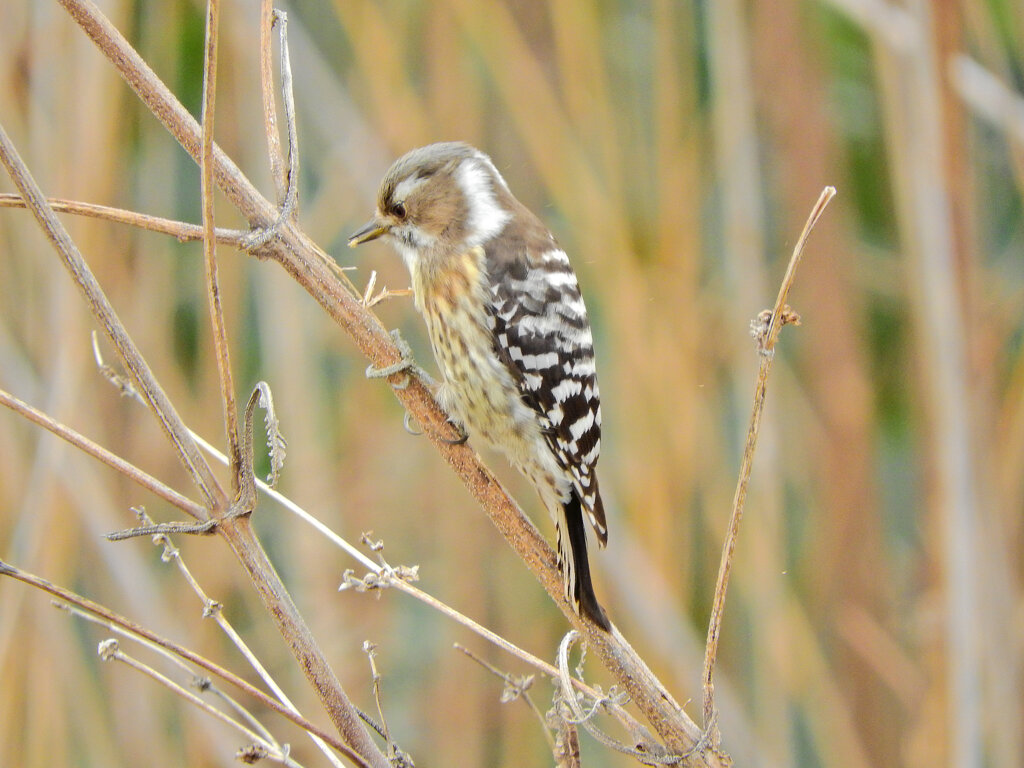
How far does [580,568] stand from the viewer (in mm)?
1344

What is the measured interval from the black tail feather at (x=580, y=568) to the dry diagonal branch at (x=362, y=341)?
19mm

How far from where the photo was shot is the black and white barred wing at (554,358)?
159 cm

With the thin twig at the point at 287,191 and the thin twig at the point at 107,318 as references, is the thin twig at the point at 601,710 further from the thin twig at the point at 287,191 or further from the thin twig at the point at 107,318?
the thin twig at the point at 287,191

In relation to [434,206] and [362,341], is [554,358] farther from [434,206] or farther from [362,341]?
[362,341]

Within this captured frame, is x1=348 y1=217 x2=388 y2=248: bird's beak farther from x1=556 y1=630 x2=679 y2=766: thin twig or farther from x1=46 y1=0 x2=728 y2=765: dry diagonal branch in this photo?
x1=556 y1=630 x2=679 y2=766: thin twig

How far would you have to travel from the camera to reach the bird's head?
1754 millimetres

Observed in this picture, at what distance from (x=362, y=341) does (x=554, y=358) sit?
1.71ft

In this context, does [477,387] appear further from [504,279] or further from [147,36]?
[147,36]

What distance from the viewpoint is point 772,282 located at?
7.93 ft

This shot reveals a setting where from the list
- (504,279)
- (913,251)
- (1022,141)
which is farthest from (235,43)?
(1022,141)

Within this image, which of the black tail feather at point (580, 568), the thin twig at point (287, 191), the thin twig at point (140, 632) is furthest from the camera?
the black tail feather at point (580, 568)

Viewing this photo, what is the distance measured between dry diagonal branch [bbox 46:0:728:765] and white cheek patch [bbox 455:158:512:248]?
0.53 m

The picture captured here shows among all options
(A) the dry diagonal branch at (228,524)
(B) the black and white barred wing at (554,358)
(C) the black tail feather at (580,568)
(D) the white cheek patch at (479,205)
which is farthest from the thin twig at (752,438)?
(D) the white cheek patch at (479,205)

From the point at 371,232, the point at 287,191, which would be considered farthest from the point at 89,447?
the point at 371,232
